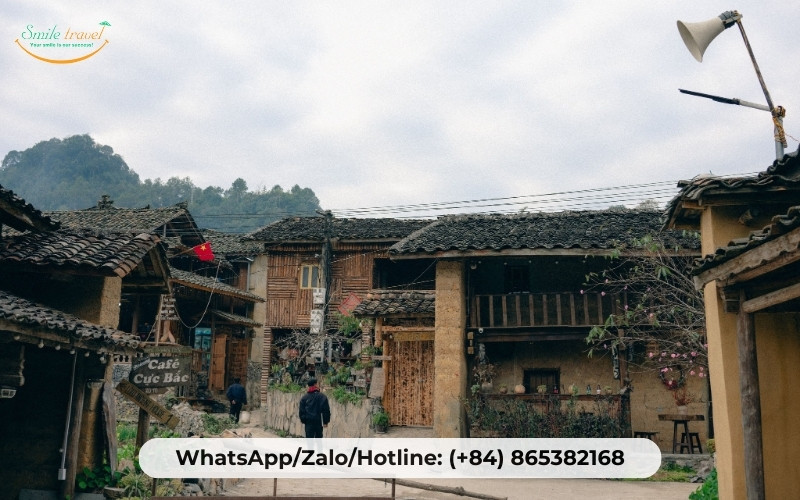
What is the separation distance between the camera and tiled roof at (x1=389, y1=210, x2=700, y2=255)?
1541cm

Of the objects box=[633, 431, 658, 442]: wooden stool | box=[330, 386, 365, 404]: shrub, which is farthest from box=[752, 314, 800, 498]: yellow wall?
box=[330, 386, 365, 404]: shrub

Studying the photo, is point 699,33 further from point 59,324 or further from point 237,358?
point 237,358

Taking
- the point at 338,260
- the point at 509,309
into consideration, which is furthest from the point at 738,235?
the point at 338,260

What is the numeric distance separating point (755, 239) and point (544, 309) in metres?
10.3

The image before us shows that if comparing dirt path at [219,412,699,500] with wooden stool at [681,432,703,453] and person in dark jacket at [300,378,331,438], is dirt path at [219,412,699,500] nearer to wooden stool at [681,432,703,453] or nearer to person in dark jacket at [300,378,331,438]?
person in dark jacket at [300,378,331,438]

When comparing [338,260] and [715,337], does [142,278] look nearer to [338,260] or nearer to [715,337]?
[715,337]

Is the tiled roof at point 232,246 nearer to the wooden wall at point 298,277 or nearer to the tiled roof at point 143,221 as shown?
the tiled roof at point 143,221

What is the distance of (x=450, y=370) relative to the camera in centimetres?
1606

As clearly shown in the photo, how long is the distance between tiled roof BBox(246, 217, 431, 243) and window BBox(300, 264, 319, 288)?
1328mm

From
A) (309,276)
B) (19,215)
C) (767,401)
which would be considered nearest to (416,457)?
(767,401)

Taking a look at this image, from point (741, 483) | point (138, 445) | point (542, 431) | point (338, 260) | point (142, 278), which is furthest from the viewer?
point (338, 260)

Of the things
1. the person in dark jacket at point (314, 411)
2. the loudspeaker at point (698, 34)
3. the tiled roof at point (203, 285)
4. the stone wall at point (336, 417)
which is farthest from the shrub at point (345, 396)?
the loudspeaker at point (698, 34)

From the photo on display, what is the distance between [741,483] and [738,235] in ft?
9.78

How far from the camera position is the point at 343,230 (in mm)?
27172
